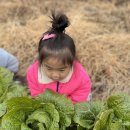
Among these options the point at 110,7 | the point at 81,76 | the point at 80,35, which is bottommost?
the point at 81,76

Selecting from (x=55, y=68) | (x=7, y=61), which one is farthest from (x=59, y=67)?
(x=7, y=61)

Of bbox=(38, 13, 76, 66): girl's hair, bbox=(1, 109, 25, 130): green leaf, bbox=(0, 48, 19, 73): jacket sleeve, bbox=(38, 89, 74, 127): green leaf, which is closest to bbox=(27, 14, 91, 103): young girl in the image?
bbox=(38, 13, 76, 66): girl's hair

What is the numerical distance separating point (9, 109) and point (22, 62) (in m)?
1.36

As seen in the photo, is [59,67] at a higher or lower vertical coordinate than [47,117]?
higher

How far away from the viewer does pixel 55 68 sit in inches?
95.5

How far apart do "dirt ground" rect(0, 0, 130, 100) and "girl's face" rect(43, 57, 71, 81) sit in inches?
30.5

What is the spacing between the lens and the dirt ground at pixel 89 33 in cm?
339

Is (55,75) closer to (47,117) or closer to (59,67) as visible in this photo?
(59,67)

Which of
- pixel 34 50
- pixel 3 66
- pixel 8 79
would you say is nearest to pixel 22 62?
pixel 34 50

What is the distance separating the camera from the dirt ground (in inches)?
133

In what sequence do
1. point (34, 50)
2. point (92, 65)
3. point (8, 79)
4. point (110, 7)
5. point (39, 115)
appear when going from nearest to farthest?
point (39, 115), point (8, 79), point (92, 65), point (34, 50), point (110, 7)

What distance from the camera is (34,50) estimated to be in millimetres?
3717

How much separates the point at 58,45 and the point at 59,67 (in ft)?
0.44

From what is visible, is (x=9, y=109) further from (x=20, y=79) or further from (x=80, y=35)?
(x=80, y=35)
